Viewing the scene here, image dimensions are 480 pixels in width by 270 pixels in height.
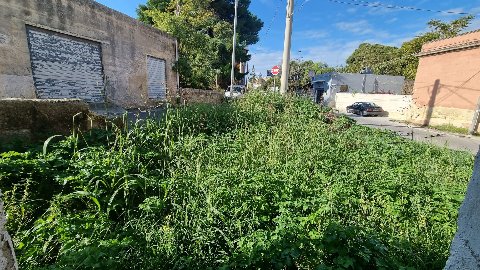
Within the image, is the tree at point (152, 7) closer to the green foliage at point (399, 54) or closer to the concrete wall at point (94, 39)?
the concrete wall at point (94, 39)

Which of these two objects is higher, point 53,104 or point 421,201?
point 53,104

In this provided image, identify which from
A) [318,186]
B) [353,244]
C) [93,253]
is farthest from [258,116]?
[93,253]

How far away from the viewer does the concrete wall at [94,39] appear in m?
5.82

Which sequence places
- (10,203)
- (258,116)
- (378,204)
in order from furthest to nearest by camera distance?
1. (258,116)
2. (378,204)
3. (10,203)

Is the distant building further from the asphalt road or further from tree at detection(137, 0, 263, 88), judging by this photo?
the asphalt road

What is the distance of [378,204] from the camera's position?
10.5ft

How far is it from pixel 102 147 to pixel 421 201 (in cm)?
443

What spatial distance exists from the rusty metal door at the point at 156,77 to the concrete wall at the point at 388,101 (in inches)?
733

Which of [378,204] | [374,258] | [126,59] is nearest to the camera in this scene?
[374,258]

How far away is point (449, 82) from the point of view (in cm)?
1617

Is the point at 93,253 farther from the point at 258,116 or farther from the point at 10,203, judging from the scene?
the point at 258,116

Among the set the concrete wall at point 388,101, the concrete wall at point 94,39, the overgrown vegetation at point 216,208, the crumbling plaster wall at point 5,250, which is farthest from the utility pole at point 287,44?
the concrete wall at point 388,101

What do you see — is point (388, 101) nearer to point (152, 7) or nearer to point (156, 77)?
point (156, 77)

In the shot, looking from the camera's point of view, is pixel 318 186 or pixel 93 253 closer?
pixel 93 253
